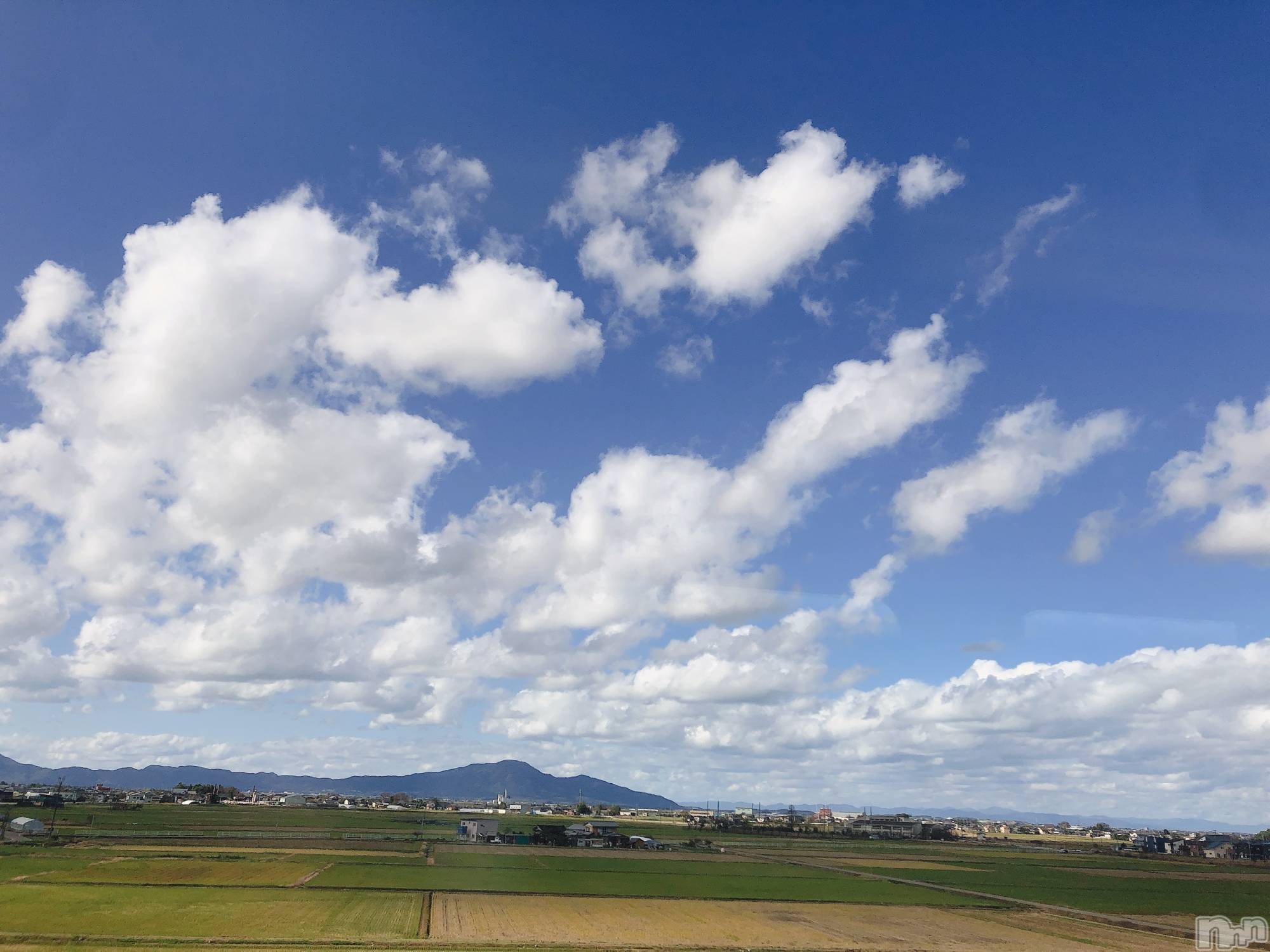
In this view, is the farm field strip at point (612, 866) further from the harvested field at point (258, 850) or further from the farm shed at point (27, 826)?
the farm shed at point (27, 826)

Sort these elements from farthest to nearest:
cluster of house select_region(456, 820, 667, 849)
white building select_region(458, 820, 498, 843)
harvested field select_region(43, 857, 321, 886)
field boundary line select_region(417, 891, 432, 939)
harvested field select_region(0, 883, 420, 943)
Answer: cluster of house select_region(456, 820, 667, 849) < white building select_region(458, 820, 498, 843) < harvested field select_region(43, 857, 321, 886) < field boundary line select_region(417, 891, 432, 939) < harvested field select_region(0, 883, 420, 943)

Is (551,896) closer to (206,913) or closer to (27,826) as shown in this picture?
(206,913)

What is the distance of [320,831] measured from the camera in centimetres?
15550

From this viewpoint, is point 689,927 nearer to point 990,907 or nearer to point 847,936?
point 847,936

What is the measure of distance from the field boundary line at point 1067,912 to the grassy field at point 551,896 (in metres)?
0.75

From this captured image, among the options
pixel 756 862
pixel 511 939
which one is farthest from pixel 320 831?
pixel 511 939

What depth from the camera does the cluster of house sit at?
495ft

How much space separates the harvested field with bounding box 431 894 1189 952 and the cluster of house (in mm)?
79549

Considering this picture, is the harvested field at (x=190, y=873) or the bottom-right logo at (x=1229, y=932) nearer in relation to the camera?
the bottom-right logo at (x=1229, y=932)

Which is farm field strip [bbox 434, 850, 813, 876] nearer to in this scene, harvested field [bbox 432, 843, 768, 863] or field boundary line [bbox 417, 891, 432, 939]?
harvested field [bbox 432, 843, 768, 863]

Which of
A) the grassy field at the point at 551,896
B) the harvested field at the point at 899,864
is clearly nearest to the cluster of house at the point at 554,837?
the grassy field at the point at 551,896

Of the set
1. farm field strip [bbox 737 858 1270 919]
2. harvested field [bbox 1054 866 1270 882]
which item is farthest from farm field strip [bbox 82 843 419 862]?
harvested field [bbox 1054 866 1270 882]

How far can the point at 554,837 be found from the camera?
510ft

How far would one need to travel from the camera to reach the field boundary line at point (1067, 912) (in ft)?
221
